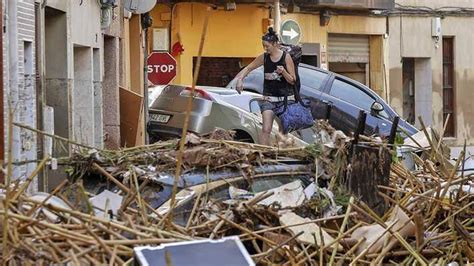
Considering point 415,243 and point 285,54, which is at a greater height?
point 285,54

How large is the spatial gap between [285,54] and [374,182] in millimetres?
5978

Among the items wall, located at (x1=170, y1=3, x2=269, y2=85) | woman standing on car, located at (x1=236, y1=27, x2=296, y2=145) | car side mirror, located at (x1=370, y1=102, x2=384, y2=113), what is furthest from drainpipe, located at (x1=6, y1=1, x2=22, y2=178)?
wall, located at (x1=170, y1=3, x2=269, y2=85)

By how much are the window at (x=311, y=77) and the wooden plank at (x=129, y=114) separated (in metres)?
2.69

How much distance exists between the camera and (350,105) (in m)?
19.1

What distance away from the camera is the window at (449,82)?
34.3m

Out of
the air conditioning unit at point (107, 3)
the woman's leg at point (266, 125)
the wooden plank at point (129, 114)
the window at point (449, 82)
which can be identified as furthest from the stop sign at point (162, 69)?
the window at point (449, 82)

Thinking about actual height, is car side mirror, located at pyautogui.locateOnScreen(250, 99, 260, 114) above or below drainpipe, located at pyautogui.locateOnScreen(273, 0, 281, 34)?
below

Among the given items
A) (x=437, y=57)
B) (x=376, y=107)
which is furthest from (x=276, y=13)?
(x=376, y=107)

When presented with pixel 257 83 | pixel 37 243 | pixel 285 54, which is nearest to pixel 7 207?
pixel 37 243

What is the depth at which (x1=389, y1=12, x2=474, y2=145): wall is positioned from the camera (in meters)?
32.8

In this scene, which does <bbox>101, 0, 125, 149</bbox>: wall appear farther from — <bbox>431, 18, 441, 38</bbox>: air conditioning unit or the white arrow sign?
<bbox>431, 18, 441, 38</bbox>: air conditioning unit

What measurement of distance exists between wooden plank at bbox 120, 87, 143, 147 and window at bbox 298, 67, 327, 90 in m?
2.69

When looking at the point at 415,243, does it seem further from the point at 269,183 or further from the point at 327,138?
the point at 327,138

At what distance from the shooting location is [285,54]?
1298 cm
